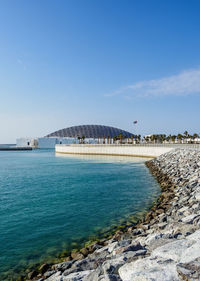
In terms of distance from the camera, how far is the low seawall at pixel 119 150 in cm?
4966

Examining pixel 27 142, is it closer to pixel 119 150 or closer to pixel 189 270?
pixel 119 150

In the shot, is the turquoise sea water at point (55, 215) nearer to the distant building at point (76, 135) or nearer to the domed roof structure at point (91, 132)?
the distant building at point (76, 135)

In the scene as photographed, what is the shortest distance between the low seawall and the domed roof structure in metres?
84.7

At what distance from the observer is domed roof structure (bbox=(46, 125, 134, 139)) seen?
163250 mm

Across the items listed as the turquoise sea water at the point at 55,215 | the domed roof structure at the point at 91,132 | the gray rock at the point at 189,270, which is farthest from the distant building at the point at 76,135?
the gray rock at the point at 189,270

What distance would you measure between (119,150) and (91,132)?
343 feet

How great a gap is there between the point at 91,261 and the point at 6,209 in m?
8.87

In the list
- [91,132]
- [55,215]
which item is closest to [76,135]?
[91,132]

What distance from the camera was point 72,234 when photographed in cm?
898

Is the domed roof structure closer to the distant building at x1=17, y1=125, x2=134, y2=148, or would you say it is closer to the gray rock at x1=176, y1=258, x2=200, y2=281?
the distant building at x1=17, y1=125, x2=134, y2=148

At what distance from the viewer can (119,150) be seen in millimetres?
61375

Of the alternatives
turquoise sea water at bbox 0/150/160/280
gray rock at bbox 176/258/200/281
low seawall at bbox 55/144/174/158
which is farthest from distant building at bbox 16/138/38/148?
gray rock at bbox 176/258/200/281

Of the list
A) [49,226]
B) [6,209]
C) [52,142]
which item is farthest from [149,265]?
[52,142]

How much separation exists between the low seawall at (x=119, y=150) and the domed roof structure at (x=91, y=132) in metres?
84.7
